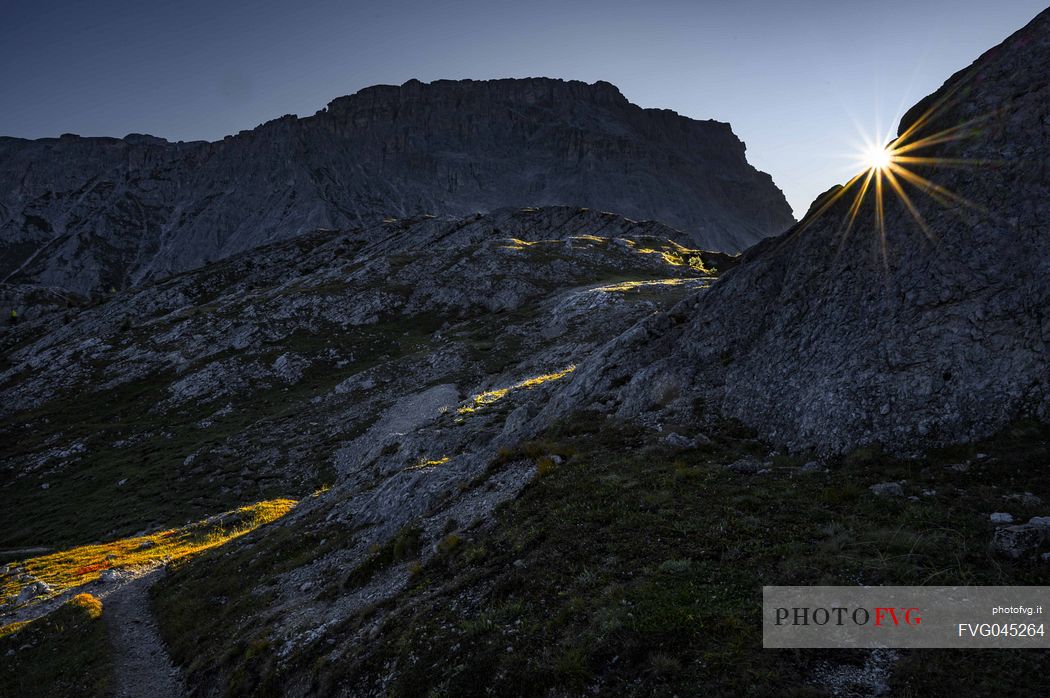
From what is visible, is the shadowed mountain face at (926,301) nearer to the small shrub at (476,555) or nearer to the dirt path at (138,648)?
the small shrub at (476,555)

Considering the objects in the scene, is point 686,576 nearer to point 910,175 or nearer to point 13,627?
point 910,175

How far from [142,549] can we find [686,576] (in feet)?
139

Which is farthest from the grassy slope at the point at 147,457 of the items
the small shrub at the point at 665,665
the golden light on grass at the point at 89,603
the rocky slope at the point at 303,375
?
the small shrub at the point at 665,665

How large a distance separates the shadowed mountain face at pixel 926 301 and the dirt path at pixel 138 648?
22.3 metres

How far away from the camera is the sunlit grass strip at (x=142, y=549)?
3303 cm

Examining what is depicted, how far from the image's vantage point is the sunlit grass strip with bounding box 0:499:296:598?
108 feet

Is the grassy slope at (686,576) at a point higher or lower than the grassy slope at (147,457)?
A: higher

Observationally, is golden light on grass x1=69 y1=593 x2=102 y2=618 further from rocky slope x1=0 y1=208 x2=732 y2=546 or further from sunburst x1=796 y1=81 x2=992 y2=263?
sunburst x1=796 y1=81 x2=992 y2=263

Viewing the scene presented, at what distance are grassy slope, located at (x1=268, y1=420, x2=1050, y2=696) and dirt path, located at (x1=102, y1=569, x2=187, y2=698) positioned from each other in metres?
9.77

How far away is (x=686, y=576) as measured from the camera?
11070 millimetres

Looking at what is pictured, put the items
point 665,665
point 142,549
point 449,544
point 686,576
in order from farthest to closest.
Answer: point 142,549 → point 449,544 → point 686,576 → point 665,665

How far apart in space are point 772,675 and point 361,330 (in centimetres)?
8227

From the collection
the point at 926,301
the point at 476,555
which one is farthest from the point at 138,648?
the point at 926,301

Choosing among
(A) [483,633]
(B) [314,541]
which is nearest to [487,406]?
(B) [314,541]
